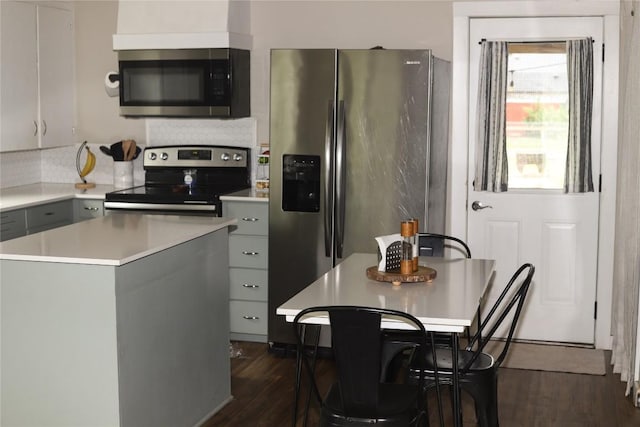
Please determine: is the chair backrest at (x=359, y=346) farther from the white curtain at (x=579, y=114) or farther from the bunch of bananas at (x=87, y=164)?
the bunch of bananas at (x=87, y=164)

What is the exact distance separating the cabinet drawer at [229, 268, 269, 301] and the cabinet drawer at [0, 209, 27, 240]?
4.22ft

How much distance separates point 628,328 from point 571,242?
89cm

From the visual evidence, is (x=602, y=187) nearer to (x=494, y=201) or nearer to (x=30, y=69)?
(x=494, y=201)

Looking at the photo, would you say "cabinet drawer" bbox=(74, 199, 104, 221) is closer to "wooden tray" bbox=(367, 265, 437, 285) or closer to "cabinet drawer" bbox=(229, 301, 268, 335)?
"cabinet drawer" bbox=(229, 301, 268, 335)

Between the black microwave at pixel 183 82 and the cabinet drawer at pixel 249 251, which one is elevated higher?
the black microwave at pixel 183 82

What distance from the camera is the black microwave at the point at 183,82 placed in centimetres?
577

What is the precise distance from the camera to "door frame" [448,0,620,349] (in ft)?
17.8

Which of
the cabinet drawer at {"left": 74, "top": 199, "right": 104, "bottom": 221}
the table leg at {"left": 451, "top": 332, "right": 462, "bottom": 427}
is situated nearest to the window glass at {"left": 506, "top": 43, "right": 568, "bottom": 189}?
the table leg at {"left": 451, "top": 332, "right": 462, "bottom": 427}

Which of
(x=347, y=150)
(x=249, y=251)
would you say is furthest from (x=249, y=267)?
(x=347, y=150)

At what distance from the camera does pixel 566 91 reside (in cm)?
554

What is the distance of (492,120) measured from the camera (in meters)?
5.65

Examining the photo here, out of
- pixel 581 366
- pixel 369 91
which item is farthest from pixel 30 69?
pixel 581 366

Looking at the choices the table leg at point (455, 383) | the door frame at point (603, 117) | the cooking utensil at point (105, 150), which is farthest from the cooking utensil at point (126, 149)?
the table leg at point (455, 383)

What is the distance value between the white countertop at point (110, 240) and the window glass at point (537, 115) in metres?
2.09
